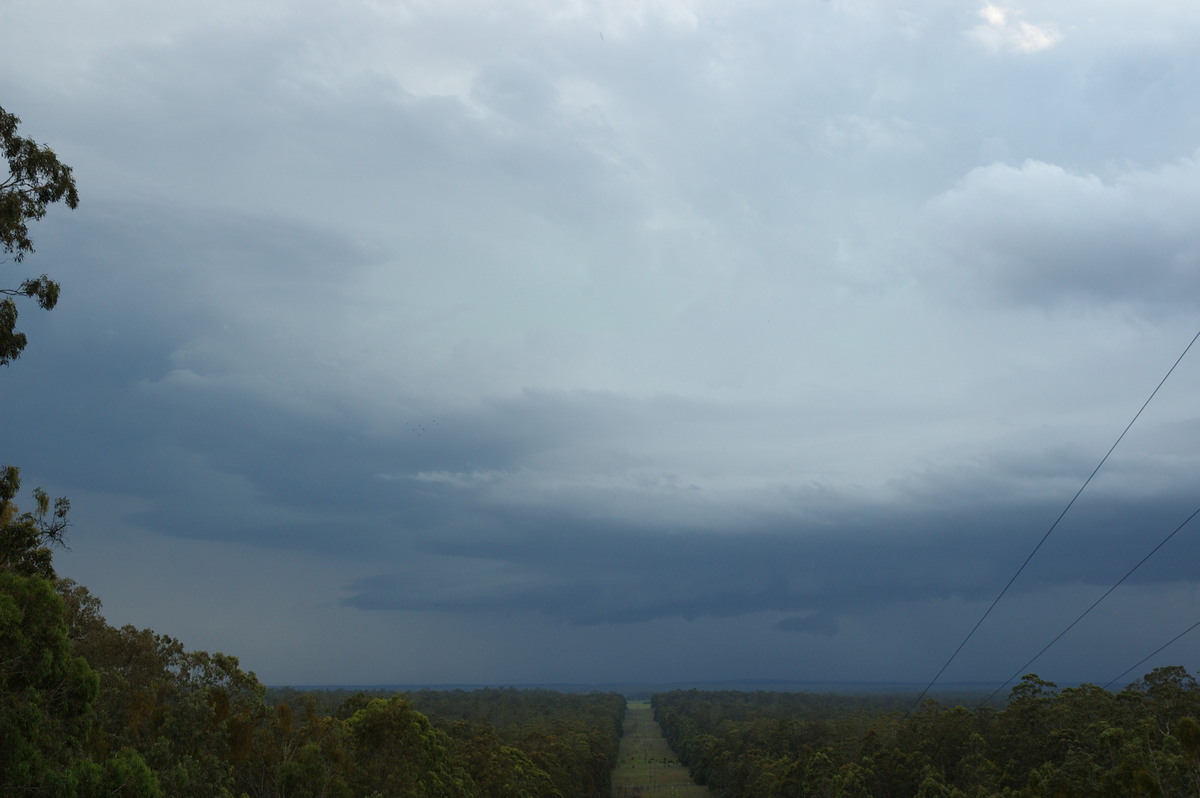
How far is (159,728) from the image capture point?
32.3 meters

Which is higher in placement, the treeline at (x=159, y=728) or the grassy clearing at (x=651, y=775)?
the treeline at (x=159, y=728)

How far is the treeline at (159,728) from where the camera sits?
1916cm

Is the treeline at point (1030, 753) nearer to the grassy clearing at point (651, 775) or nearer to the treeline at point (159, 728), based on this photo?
the treeline at point (159, 728)

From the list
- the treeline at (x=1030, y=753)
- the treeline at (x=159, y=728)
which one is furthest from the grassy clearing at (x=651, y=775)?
the treeline at (x=159, y=728)

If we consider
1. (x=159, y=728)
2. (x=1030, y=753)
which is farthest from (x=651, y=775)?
(x=159, y=728)

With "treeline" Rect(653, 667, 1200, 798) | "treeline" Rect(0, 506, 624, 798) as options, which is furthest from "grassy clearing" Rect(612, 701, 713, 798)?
"treeline" Rect(0, 506, 624, 798)

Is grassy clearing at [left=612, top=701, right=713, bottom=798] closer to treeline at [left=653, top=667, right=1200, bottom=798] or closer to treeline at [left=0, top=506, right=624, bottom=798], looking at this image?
treeline at [left=653, top=667, right=1200, bottom=798]

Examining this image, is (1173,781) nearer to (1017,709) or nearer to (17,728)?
(1017,709)

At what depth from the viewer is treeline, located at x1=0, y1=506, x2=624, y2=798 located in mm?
19156

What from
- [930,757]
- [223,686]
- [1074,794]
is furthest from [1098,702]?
[223,686]

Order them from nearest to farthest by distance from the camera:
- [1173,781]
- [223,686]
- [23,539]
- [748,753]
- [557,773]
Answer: [23,539], [1173,781], [223,686], [557,773], [748,753]

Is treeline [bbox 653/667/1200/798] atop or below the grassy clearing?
atop

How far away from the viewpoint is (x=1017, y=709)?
55719 millimetres

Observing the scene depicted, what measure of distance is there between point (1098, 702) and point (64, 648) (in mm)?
54760
